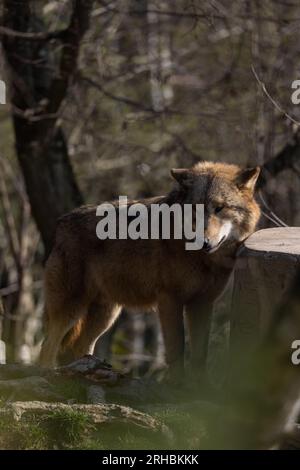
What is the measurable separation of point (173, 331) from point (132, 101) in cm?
463

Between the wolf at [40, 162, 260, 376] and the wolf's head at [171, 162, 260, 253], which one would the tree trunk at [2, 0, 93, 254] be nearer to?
the wolf at [40, 162, 260, 376]

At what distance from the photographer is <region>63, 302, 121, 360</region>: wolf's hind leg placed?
8.91 m

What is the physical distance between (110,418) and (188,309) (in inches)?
95.8

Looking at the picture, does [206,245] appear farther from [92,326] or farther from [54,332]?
[54,332]

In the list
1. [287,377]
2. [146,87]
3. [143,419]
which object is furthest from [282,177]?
[287,377]

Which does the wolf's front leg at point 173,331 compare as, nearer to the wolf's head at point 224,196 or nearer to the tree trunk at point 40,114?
the wolf's head at point 224,196

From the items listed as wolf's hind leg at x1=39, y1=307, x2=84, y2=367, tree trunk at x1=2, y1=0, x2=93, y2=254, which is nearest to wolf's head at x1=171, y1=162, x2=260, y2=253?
wolf's hind leg at x1=39, y1=307, x2=84, y2=367

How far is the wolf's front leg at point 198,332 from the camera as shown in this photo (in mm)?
8156

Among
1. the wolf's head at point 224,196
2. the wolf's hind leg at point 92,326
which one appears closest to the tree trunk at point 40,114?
the wolf's hind leg at point 92,326

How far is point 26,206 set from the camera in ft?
54.7

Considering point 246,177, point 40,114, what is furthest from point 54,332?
point 40,114

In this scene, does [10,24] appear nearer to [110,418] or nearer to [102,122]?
[102,122]

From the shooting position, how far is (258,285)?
662 cm

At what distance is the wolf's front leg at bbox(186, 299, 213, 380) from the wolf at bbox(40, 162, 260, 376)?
0.01 meters
